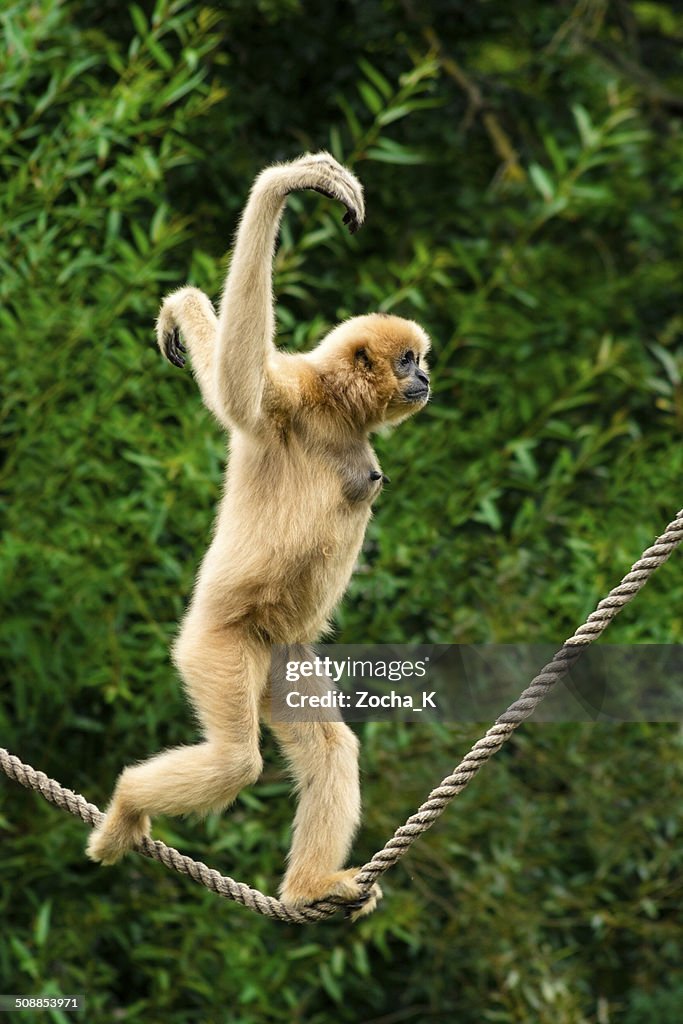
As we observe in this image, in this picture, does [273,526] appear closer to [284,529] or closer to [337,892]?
[284,529]

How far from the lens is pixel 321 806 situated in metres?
3.94

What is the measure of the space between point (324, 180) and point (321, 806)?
177cm

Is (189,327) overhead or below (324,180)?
below

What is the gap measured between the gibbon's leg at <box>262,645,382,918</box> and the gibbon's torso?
21 centimetres

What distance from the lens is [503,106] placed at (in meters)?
8.52

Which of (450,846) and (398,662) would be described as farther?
(450,846)

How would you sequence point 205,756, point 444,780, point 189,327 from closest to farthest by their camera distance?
point 205,756, point 444,780, point 189,327

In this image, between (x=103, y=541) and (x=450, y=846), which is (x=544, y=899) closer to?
(x=450, y=846)

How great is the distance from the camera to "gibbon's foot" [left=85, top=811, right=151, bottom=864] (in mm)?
3689

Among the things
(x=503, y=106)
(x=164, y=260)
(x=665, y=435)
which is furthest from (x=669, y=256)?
(x=164, y=260)

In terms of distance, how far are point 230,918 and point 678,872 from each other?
2.39m

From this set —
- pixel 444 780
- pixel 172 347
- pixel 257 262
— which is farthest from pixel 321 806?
pixel 257 262

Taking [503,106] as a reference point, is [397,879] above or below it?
below

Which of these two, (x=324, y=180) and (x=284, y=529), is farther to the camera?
(x=284, y=529)
